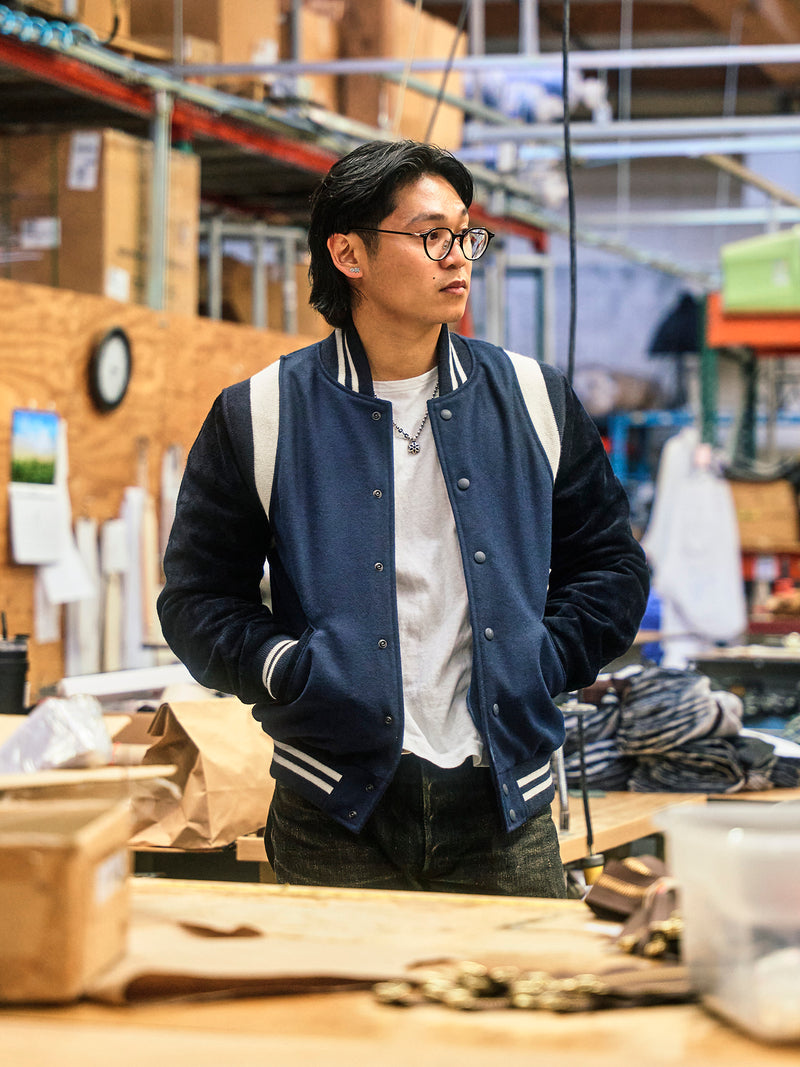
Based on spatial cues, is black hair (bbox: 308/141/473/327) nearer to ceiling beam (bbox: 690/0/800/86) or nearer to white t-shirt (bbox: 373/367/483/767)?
white t-shirt (bbox: 373/367/483/767)

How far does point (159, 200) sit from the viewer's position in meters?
5.75

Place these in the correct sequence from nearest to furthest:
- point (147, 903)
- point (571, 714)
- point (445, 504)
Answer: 1. point (147, 903)
2. point (445, 504)
3. point (571, 714)

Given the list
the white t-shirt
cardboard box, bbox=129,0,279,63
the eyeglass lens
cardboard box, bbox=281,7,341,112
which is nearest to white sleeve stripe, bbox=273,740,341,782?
the white t-shirt

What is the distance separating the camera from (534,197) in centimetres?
939

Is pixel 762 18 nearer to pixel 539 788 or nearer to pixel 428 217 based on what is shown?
pixel 428 217

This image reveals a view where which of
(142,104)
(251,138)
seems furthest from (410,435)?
(251,138)

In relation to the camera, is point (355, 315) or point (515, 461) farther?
point (355, 315)

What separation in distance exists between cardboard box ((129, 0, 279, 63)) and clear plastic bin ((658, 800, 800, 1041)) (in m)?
5.69

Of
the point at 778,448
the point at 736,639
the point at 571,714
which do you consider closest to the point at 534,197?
the point at 736,639

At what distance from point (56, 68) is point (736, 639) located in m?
4.52

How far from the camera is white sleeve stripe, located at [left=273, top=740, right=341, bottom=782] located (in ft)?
6.18

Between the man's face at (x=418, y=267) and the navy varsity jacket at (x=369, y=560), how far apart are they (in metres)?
0.08

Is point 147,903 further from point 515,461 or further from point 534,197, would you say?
point 534,197

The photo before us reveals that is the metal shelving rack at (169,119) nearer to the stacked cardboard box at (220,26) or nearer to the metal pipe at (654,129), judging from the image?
the stacked cardboard box at (220,26)
